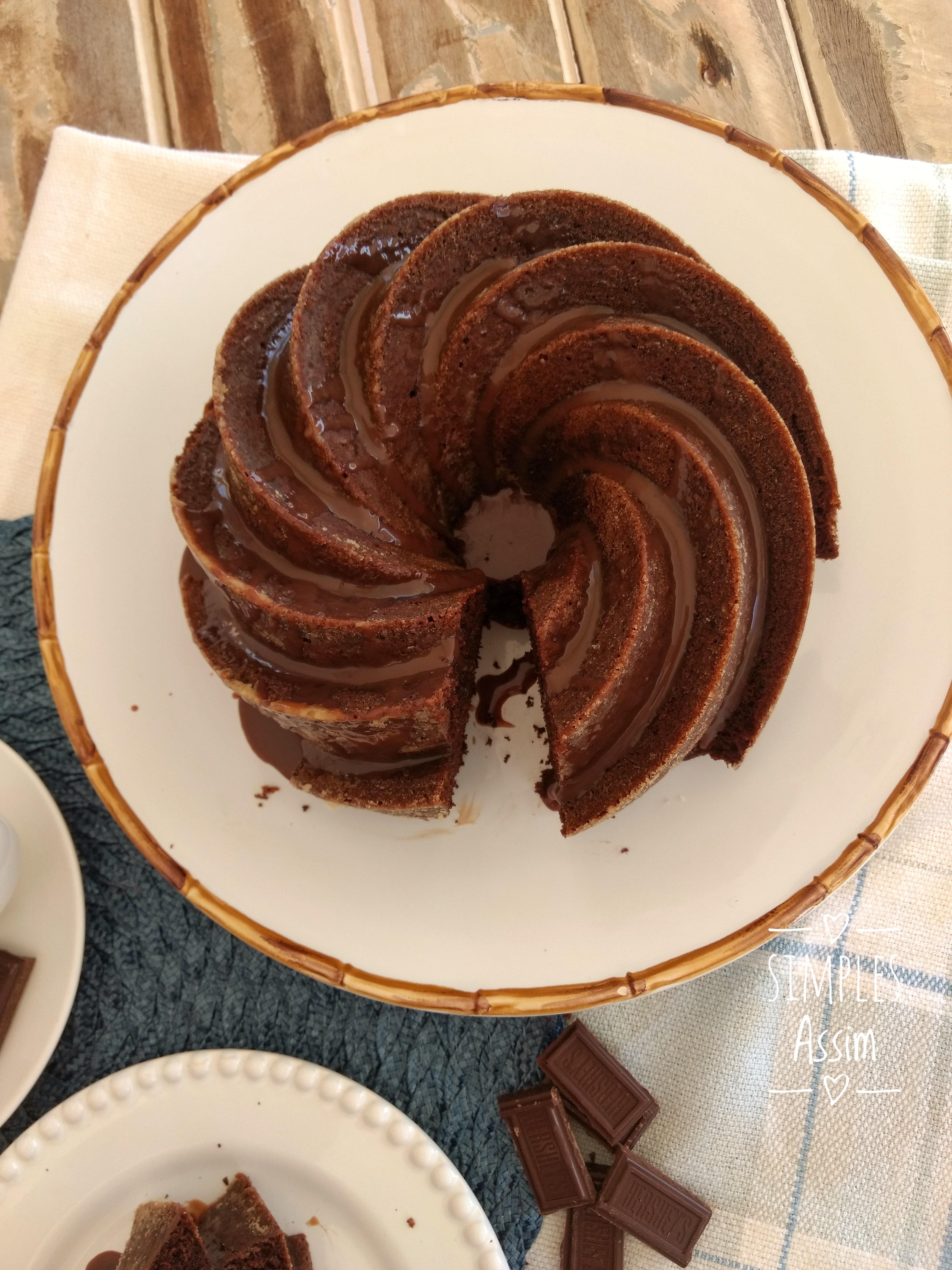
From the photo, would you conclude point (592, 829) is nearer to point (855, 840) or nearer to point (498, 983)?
point (498, 983)

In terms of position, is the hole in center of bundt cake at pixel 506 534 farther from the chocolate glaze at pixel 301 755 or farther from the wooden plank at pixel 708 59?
the wooden plank at pixel 708 59

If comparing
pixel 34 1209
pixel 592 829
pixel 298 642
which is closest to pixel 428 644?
pixel 298 642

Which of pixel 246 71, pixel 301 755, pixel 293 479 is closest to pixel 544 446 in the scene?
pixel 293 479

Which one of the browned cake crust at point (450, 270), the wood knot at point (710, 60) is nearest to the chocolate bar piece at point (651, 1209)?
the browned cake crust at point (450, 270)

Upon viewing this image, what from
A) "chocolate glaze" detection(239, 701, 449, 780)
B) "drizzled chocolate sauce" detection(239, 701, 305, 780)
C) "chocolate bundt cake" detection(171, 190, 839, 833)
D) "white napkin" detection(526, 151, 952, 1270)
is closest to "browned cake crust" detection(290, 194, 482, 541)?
"chocolate bundt cake" detection(171, 190, 839, 833)

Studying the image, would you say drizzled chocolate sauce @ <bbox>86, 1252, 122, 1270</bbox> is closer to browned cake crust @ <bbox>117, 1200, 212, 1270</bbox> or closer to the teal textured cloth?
browned cake crust @ <bbox>117, 1200, 212, 1270</bbox>

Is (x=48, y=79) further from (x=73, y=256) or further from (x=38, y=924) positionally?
Result: (x=38, y=924)
